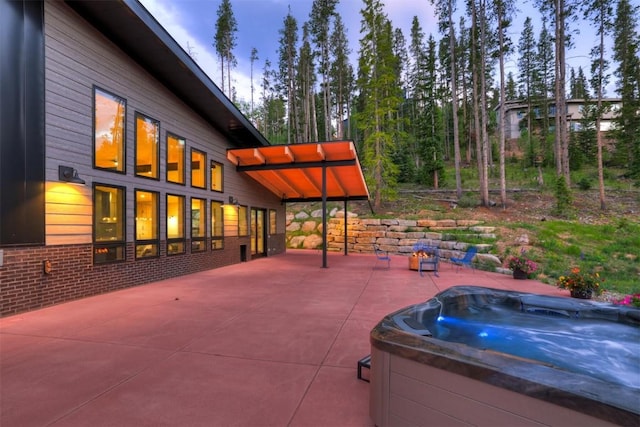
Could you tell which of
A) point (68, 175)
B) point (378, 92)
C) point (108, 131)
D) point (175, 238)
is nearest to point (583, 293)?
point (175, 238)

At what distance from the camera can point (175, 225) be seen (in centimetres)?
829

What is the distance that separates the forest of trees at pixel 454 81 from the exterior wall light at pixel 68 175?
13.0m

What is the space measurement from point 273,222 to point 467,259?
8.65 metres

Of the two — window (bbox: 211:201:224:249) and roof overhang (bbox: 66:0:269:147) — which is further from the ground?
roof overhang (bbox: 66:0:269:147)

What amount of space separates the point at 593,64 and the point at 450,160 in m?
13.2

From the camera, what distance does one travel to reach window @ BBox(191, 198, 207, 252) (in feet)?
29.3

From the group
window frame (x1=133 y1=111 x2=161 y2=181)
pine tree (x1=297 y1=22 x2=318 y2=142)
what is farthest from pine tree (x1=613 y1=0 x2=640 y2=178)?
window frame (x1=133 y1=111 x2=161 y2=181)

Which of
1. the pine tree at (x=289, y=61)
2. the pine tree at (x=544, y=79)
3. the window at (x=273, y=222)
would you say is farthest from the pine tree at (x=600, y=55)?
the pine tree at (x=289, y=61)

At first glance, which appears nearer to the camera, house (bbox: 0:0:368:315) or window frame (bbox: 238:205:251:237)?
house (bbox: 0:0:368:315)

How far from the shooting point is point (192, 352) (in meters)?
3.30

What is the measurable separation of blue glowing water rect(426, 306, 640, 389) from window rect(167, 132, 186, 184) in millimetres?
7547

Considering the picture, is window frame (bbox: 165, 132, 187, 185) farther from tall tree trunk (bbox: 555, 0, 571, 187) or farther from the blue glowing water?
tall tree trunk (bbox: 555, 0, 571, 187)

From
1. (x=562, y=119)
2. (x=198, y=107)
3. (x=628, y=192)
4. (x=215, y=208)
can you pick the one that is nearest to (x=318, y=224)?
(x=215, y=208)

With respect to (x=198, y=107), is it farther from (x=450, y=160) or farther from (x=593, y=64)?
(x=450, y=160)
